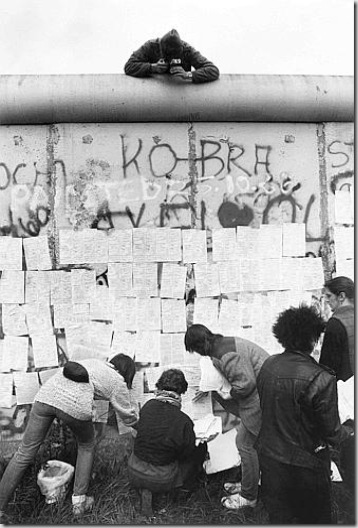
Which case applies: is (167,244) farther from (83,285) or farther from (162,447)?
(162,447)

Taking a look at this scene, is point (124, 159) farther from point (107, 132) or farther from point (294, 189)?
point (294, 189)

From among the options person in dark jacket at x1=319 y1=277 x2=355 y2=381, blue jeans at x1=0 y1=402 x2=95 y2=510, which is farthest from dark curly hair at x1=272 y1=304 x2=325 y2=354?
blue jeans at x1=0 y1=402 x2=95 y2=510

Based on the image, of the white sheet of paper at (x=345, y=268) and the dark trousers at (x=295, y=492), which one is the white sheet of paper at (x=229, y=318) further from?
the dark trousers at (x=295, y=492)

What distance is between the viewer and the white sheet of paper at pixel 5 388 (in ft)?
15.9

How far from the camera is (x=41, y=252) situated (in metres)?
4.88

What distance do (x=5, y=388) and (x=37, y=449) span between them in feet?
1.96

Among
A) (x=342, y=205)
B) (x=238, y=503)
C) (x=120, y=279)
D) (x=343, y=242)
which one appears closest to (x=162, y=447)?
(x=238, y=503)

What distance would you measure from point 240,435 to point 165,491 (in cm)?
78

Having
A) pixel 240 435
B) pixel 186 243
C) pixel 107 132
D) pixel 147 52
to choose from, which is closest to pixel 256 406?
pixel 240 435

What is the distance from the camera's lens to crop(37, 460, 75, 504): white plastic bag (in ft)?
15.3

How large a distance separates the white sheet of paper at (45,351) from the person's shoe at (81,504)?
1.10 metres

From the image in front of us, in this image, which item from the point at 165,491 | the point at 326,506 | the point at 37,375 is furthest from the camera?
the point at 37,375

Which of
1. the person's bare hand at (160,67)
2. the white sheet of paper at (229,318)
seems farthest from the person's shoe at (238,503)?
the person's bare hand at (160,67)

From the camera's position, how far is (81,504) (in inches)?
184
